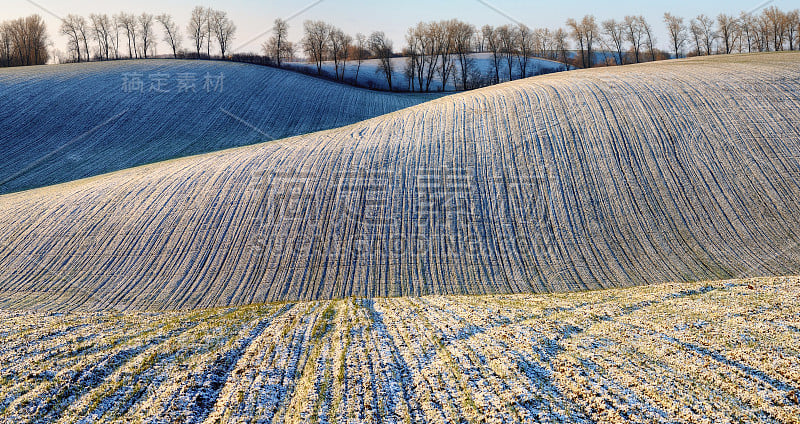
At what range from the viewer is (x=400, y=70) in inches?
3536

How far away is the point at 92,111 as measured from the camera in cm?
4625

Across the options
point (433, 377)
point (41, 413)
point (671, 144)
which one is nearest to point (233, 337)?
point (41, 413)

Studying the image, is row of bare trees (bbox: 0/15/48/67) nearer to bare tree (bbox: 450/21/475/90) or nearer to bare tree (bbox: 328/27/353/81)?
bare tree (bbox: 328/27/353/81)

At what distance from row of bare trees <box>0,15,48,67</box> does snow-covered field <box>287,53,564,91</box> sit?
43599mm

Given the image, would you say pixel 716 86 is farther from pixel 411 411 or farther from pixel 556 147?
pixel 411 411

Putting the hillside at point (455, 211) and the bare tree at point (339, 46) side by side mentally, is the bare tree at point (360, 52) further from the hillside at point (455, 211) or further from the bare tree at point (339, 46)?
the hillside at point (455, 211)

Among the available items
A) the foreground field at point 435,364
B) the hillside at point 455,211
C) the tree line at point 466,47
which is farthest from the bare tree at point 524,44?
the foreground field at point 435,364

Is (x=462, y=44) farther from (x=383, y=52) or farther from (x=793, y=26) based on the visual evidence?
(x=793, y=26)

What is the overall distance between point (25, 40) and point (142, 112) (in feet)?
191

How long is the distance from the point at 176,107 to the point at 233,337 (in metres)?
43.7

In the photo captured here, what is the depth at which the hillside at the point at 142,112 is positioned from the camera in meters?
39.3

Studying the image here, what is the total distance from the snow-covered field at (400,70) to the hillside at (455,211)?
177 ft

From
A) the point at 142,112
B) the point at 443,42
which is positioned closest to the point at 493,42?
the point at 443,42

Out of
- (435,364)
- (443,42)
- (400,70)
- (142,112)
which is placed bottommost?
(435,364)
